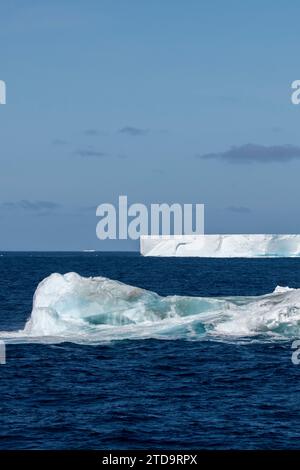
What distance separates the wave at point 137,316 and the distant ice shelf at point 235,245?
321ft

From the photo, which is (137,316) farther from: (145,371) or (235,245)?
(235,245)

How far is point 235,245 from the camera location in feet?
465

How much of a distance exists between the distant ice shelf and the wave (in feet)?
321

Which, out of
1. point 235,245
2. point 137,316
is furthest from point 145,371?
point 235,245

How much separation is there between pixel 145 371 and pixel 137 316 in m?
10.3

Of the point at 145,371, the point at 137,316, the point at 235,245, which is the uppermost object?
the point at 235,245

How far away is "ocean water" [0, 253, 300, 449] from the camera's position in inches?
841

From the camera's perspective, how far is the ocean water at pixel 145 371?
2136cm

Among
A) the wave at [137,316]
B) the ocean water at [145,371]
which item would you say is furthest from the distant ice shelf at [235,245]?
the wave at [137,316]

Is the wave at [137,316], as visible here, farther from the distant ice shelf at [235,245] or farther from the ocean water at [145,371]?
the distant ice shelf at [235,245]

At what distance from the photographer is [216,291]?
6994 centimetres
